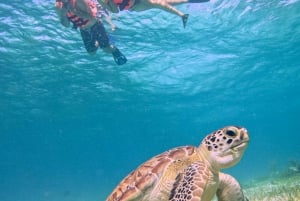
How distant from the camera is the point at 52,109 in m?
33.7

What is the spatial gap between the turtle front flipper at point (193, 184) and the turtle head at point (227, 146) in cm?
20

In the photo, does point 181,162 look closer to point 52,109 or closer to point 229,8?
point 229,8

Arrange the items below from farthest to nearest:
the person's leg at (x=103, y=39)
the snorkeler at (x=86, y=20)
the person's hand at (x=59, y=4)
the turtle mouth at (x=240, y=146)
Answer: the person's leg at (x=103, y=39) → the person's hand at (x=59, y=4) → the snorkeler at (x=86, y=20) → the turtle mouth at (x=240, y=146)

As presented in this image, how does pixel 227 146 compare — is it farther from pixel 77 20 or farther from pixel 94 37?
pixel 94 37

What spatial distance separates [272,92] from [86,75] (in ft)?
102

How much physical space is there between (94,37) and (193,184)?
6.76 meters

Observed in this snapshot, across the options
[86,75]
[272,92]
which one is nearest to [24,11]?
[86,75]

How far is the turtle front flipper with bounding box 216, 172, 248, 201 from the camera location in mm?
4168

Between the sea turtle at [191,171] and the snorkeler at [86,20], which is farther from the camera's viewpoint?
the snorkeler at [86,20]

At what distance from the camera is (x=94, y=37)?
351 inches

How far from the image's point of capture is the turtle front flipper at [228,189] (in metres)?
4.17

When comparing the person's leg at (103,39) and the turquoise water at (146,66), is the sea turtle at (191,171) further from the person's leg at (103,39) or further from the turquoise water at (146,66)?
the turquoise water at (146,66)

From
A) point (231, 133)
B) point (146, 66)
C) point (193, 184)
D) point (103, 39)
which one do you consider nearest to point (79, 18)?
point (103, 39)

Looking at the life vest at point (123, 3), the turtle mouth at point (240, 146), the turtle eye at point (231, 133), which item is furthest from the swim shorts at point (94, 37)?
the turtle mouth at point (240, 146)
